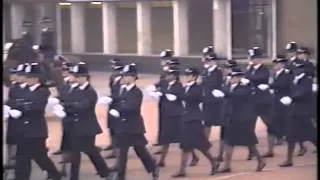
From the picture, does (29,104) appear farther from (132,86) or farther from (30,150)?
(132,86)

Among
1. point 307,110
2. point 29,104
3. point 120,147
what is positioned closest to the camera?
point 29,104

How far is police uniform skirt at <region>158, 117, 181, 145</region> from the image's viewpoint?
6473 millimetres


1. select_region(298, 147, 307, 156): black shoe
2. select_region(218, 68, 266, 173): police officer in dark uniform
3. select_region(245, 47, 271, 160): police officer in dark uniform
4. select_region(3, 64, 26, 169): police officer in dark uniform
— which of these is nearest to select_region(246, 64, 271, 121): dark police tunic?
select_region(245, 47, 271, 160): police officer in dark uniform

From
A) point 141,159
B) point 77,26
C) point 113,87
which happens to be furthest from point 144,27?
point 141,159

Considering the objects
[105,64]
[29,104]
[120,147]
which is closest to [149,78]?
[105,64]

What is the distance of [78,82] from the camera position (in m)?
5.88

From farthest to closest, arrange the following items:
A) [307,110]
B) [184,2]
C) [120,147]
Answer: [184,2]
[307,110]
[120,147]

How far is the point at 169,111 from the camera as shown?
254 inches

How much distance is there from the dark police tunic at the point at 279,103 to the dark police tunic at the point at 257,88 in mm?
85

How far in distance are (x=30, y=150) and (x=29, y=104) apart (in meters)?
0.37

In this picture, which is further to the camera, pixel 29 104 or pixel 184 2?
pixel 184 2

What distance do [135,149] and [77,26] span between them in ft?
4.31

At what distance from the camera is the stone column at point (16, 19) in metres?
6.34

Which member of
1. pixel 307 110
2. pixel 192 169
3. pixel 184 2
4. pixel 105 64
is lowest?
pixel 192 169
